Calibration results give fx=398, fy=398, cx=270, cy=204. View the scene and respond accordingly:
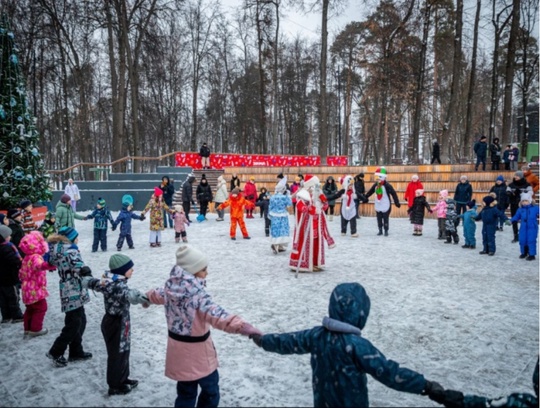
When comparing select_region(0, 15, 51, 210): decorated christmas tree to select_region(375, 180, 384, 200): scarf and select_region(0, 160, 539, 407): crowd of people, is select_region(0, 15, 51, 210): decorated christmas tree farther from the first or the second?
select_region(375, 180, 384, 200): scarf

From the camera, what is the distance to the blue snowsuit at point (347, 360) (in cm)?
216

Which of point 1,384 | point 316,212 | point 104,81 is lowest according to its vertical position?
point 1,384

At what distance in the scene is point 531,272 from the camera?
25.6 feet

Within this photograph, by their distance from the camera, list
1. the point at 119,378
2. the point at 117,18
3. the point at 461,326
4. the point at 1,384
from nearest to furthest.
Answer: the point at 119,378 → the point at 1,384 → the point at 461,326 → the point at 117,18

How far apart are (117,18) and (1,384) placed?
80.8ft

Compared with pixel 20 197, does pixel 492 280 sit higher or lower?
lower

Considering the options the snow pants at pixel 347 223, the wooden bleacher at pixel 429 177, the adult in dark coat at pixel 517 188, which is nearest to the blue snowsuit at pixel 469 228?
the adult in dark coat at pixel 517 188

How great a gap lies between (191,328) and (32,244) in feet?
10.6

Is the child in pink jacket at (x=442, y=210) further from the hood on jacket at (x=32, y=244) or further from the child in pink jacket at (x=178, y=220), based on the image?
the hood on jacket at (x=32, y=244)

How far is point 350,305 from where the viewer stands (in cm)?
230

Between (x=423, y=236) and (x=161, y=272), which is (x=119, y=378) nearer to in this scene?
(x=161, y=272)

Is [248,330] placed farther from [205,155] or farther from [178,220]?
[205,155]

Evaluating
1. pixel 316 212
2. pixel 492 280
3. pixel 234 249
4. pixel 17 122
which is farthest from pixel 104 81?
pixel 492 280

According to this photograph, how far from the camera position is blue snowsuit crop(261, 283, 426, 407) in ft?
7.10
